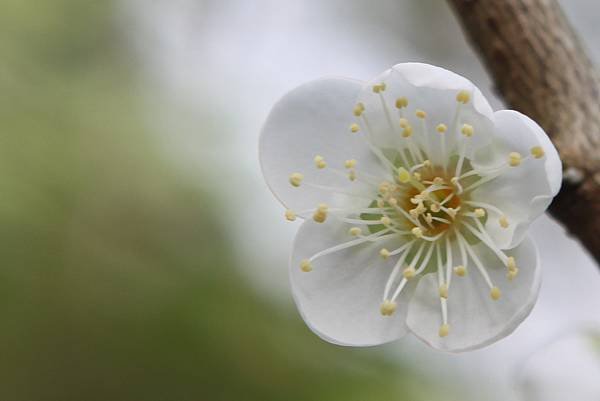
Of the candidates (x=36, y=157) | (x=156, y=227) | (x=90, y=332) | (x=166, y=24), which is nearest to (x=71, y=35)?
(x=166, y=24)

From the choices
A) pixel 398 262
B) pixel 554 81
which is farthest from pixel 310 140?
pixel 554 81

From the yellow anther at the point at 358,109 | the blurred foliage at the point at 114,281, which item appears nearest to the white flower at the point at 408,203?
the yellow anther at the point at 358,109

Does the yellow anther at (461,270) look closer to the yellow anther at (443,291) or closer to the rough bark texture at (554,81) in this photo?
the yellow anther at (443,291)

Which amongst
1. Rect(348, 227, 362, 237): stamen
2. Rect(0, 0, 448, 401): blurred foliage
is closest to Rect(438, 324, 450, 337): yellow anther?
Rect(348, 227, 362, 237): stamen

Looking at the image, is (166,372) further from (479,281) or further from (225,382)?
(479,281)

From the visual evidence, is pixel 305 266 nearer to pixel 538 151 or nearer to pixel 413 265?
pixel 413 265

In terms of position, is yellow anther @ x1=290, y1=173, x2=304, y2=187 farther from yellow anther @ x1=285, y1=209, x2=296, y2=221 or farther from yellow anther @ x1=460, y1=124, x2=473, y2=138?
yellow anther @ x1=460, y1=124, x2=473, y2=138
